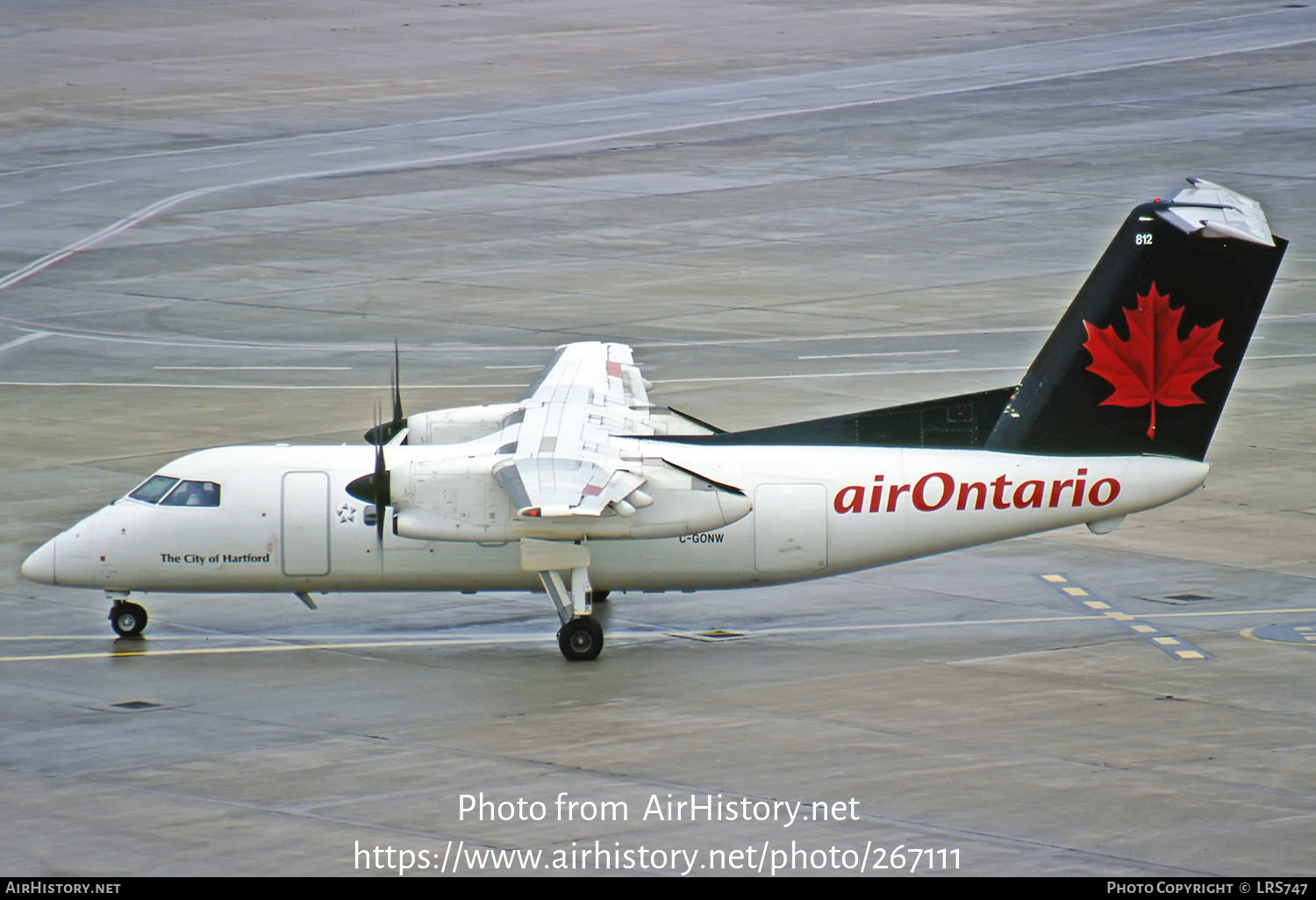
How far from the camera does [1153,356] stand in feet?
89.8

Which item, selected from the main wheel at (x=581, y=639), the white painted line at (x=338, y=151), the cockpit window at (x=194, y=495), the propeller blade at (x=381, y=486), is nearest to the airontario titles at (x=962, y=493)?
the main wheel at (x=581, y=639)

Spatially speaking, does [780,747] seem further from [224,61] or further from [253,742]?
[224,61]

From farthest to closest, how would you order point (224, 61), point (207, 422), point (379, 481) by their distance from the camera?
1. point (224, 61)
2. point (207, 422)
3. point (379, 481)

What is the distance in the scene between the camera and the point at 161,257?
190 ft

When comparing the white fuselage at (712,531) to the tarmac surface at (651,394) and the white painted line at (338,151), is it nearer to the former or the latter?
the tarmac surface at (651,394)

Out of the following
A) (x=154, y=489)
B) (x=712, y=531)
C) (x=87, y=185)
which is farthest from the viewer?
(x=87, y=185)

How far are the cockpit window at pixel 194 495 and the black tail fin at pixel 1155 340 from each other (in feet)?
35.5

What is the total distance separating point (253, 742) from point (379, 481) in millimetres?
3850

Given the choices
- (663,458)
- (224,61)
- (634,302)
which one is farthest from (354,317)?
(224,61)

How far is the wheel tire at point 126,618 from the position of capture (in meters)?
28.0

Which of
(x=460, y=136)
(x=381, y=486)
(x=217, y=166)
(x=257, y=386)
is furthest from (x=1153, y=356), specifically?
(x=460, y=136)

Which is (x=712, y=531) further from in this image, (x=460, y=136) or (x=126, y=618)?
(x=460, y=136)

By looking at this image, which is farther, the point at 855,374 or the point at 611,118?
the point at 611,118

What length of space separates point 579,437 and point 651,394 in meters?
16.6
